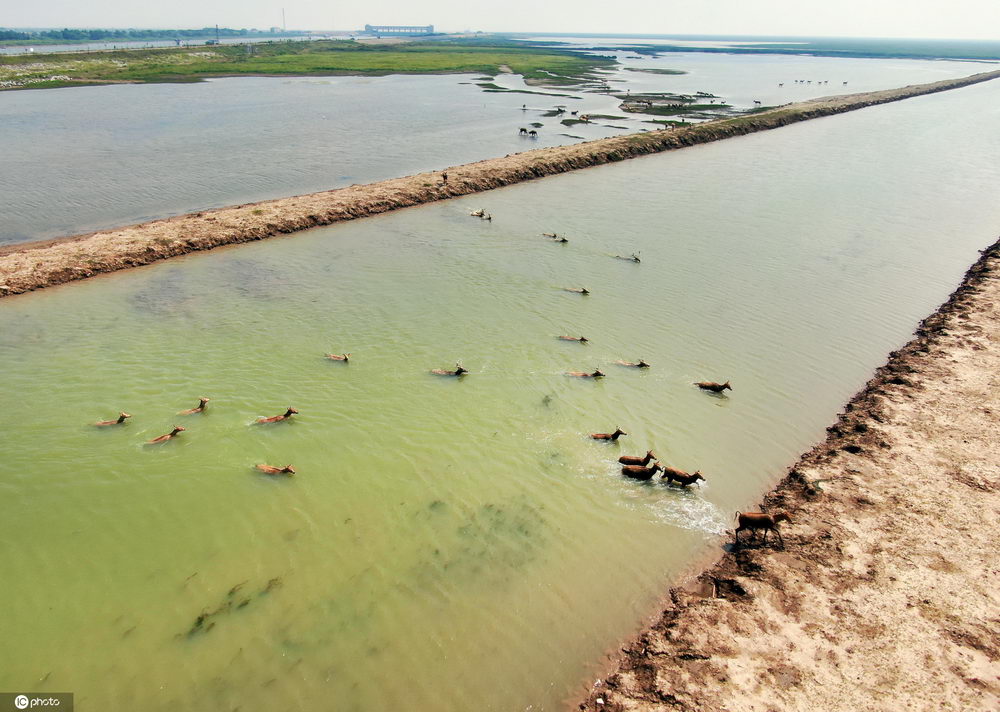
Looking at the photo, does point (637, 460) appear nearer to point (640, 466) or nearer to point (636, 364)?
point (640, 466)

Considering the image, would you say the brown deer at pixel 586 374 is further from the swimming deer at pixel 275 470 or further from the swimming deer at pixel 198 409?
the swimming deer at pixel 198 409

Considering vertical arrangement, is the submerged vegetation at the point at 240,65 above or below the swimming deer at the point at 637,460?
above

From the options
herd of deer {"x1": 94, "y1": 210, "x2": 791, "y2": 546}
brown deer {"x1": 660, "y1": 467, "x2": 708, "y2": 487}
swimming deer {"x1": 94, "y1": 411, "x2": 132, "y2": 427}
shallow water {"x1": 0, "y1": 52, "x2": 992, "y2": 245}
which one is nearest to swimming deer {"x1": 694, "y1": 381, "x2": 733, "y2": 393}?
herd of deer {"x1": 94, "y1": 210, "x2": 791, "y2": 546}

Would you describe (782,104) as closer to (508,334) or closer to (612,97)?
(612,97)

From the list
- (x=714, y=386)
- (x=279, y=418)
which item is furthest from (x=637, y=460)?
(x=279, y=418)

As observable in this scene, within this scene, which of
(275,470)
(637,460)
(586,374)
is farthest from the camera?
(586,374)

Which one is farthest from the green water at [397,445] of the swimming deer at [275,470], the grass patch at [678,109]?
the grass patch at [678,109]

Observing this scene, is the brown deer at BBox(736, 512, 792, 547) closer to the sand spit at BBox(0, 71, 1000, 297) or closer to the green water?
the green water
